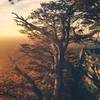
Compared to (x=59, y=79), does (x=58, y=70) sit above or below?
above

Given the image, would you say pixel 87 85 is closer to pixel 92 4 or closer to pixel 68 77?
pixel 68 77

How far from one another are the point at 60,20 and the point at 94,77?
16.2 feet

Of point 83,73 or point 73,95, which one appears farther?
point 83,73

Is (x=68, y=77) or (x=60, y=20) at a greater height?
Result: (x=60, y=20)

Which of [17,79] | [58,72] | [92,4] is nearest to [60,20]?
[92,4]

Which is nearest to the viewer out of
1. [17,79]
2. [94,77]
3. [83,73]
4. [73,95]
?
[94,77]

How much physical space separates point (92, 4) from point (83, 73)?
6.83m

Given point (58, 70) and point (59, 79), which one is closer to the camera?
point (59, 79)

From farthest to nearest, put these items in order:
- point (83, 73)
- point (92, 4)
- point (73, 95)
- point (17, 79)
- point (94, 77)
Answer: point (17, 79) < point (83, 73) < point (73, 95) < point (94, 77) < point (92, 4)

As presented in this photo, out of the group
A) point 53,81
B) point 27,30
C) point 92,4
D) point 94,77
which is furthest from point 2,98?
point 92,4

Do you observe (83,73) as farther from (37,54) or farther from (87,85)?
(37,54)

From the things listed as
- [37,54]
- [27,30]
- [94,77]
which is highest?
[27,30]

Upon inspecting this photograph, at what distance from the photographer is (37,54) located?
74.5 ft

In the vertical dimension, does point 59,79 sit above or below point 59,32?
below
